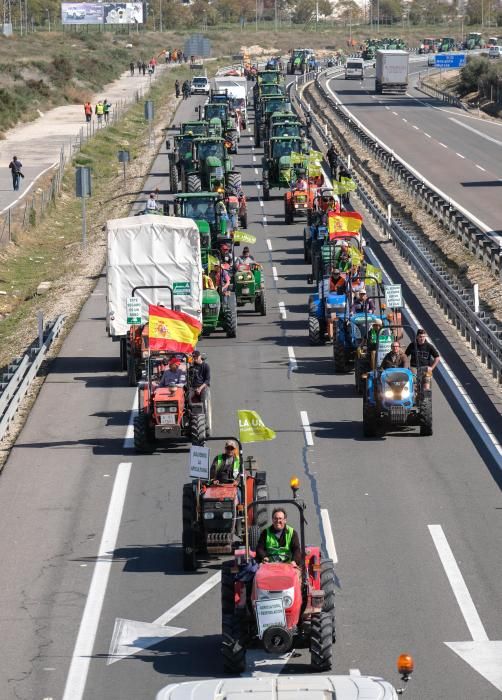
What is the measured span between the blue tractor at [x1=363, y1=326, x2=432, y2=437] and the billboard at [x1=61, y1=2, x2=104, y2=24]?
162 m

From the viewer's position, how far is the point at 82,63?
443 feet

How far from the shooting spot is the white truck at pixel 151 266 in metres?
32.2

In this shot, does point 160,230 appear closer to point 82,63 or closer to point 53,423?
point 53,423

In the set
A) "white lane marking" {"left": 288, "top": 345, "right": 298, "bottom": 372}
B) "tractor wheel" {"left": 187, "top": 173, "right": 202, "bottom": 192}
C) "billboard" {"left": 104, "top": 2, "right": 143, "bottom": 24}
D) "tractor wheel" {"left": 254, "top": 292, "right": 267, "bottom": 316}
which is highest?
"white lane marking" {"left": 288, "top": 345, "right": 298, "bottom": 372}

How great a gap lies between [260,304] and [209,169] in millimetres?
21654

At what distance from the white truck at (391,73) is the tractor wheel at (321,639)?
98671mm

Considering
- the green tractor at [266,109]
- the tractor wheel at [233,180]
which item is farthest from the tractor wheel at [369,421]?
the green tractor at [266,109]

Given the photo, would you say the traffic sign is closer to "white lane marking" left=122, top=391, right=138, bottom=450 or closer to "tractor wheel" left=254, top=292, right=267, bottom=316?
"white lane marking" left=122, top=391, right=138, bottom=450

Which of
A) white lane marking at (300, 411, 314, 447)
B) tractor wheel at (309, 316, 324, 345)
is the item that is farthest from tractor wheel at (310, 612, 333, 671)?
tractor wheel at (309, 316, 324, 345)

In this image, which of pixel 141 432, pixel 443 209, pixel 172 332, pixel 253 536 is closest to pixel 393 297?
pixel 172 332

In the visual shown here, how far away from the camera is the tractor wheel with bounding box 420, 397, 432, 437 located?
25188mm

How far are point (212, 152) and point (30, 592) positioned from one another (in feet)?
140

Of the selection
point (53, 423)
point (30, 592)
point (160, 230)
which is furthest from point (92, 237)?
point (30, 592)

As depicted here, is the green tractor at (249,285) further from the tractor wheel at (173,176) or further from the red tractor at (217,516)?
the tractor wheel at (173,176)
